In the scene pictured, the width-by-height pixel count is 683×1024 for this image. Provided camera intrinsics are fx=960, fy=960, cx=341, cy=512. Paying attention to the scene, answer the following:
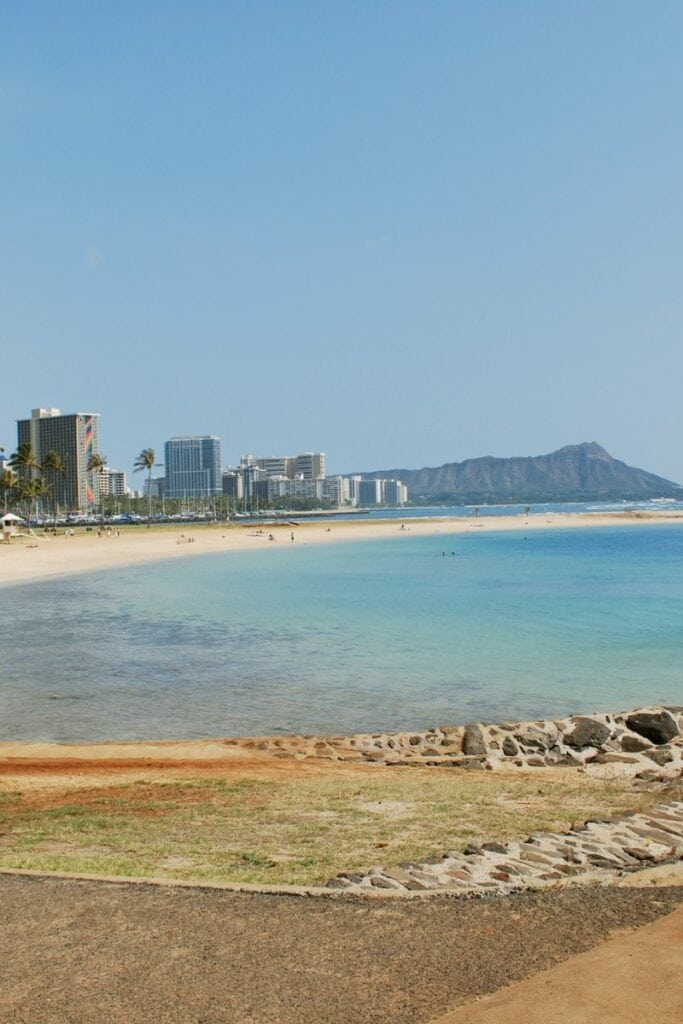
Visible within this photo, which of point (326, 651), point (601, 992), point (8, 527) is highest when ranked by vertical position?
point (601, 992)

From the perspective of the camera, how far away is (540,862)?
27.9 ft

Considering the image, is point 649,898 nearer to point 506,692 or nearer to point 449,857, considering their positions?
point 449,857

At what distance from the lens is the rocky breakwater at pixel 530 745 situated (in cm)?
1468

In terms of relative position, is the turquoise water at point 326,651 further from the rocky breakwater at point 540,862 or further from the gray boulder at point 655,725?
the rocky breakwater at point 540,862

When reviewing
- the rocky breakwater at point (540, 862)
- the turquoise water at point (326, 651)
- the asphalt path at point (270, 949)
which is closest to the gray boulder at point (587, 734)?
the turquoise water at point (326, 651)

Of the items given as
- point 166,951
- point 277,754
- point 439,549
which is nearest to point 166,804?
point 277,754

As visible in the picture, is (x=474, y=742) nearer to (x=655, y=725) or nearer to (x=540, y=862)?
(x=655, y=725)

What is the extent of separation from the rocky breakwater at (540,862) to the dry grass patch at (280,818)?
49 cm

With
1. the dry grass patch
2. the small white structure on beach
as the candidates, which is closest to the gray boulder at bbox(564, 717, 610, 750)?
the dry grass patch

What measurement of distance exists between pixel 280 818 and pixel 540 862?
3.35 m

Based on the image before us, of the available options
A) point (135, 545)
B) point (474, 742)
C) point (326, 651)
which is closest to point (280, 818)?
point (474, 742)

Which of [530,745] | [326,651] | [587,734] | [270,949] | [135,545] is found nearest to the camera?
[270,949]

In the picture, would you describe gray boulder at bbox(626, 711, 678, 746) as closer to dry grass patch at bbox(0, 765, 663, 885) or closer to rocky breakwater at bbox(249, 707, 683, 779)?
rocky breakwater at bbox(249, 707, 683, 779)

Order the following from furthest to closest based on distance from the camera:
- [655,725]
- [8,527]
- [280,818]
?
1. [8,527]
2. [655,725]
3. [280,818]
